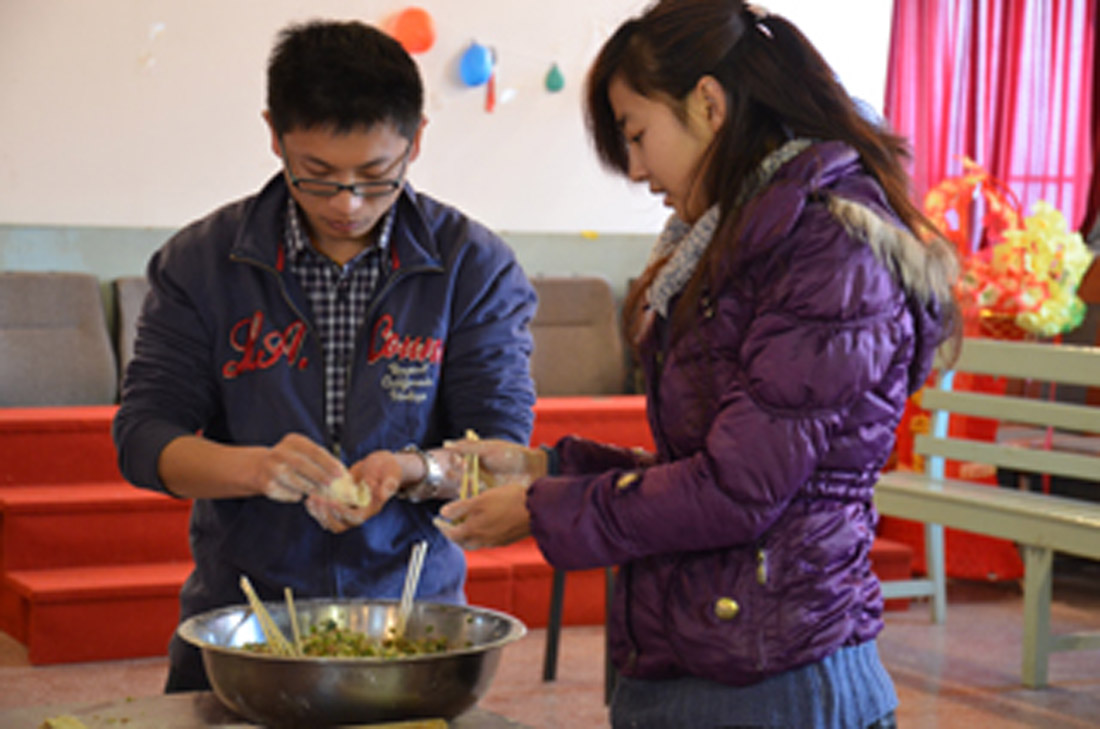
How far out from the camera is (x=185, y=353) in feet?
5.73

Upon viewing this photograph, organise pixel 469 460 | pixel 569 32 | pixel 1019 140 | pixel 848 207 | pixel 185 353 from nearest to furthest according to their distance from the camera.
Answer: pixel 848 207, pixel 469 460, pixel 185 353, pixel 569 32, pixel 1019 140

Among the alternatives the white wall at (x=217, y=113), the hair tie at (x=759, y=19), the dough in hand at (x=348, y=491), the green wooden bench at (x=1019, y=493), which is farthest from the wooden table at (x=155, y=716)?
the white wall at (x=217, y=113)

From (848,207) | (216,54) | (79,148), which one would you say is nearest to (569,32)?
(216,54)

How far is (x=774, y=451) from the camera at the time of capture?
1.25 metres

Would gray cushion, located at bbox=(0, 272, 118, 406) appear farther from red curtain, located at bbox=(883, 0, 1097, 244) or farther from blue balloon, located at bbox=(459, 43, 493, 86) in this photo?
red curtain, located at bbox=(883, 0, 1097, 244)

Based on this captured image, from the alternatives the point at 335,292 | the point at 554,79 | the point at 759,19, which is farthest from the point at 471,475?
the point at 554,79

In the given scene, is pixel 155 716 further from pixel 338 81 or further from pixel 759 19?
pixel 759 19

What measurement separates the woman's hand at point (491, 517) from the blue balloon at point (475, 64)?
4172 mm

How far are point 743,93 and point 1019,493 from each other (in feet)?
9.95

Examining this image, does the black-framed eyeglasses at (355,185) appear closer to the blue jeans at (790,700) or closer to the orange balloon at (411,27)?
the blue jeans at (790,700)

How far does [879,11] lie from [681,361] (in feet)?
17.2

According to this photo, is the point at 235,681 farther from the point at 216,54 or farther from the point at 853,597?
the point at 216,54

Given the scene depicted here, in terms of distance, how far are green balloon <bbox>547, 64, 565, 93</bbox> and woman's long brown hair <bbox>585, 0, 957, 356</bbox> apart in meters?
4.25

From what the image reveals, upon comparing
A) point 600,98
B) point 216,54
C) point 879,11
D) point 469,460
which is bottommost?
point 469,460
